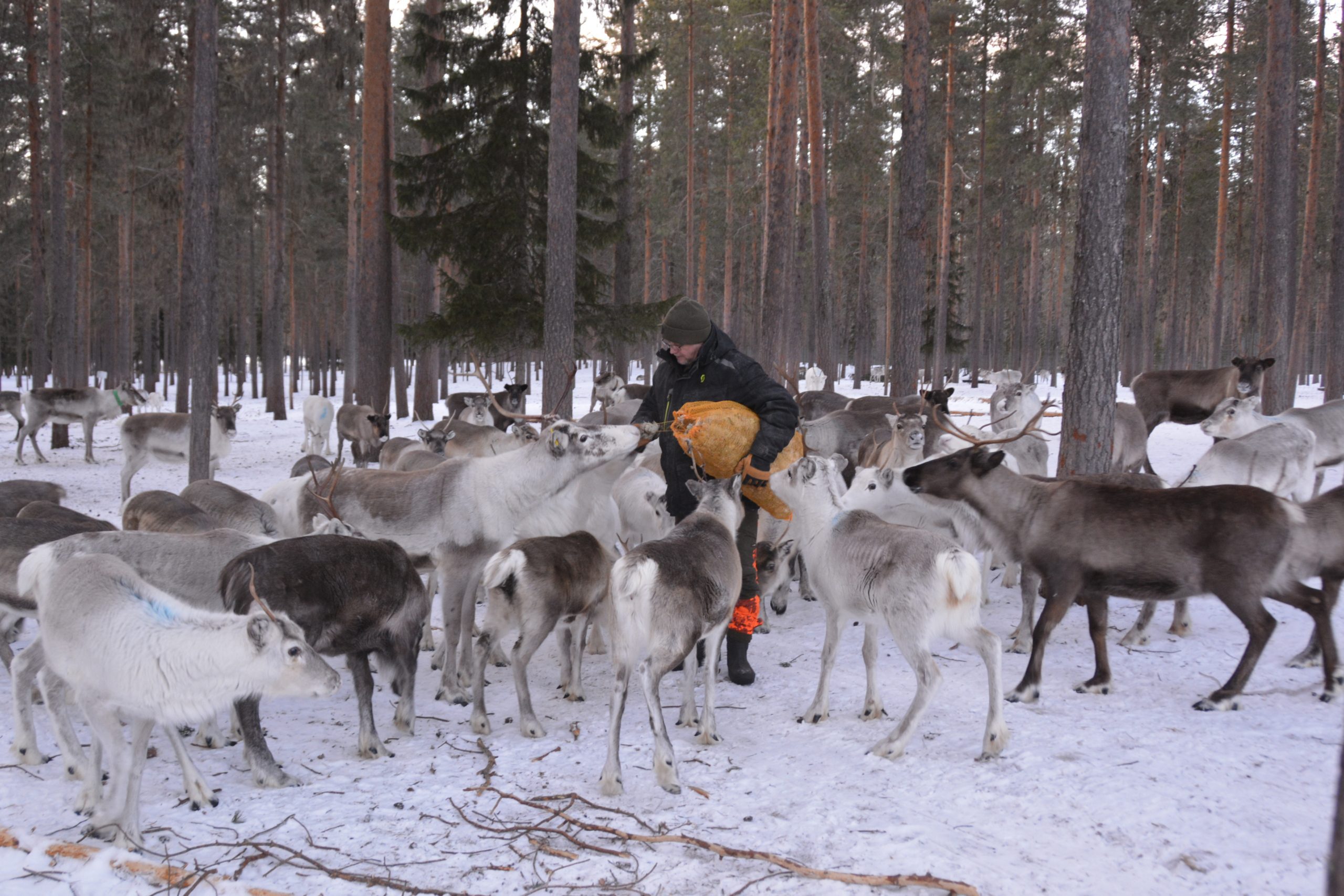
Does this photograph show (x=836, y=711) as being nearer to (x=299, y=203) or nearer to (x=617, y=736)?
(x=617, y=736)

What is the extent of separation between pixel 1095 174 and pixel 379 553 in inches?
267

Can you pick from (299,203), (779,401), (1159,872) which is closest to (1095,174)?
(779,401)

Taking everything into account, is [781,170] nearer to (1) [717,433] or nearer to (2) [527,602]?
(1) [717,433]

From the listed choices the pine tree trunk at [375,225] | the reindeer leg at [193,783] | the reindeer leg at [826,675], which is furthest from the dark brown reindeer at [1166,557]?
the pine tree trunk at [375,225]

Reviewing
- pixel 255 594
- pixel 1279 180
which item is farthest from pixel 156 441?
pixel 1279 180

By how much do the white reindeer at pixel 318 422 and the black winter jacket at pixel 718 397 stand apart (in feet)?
39.2

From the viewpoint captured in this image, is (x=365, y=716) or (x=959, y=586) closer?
(x=959, y=586)

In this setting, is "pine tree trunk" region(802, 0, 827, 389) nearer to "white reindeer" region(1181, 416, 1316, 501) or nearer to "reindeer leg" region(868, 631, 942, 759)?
"white reindeer" region(1181, 416, 1316, 501)

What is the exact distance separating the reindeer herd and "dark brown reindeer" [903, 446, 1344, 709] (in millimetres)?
15

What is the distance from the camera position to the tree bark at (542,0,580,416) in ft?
39.4

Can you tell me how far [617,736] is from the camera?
4.12m

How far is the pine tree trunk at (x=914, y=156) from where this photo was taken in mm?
12930

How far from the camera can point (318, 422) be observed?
16125 mm

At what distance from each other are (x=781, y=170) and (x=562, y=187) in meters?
4.08
